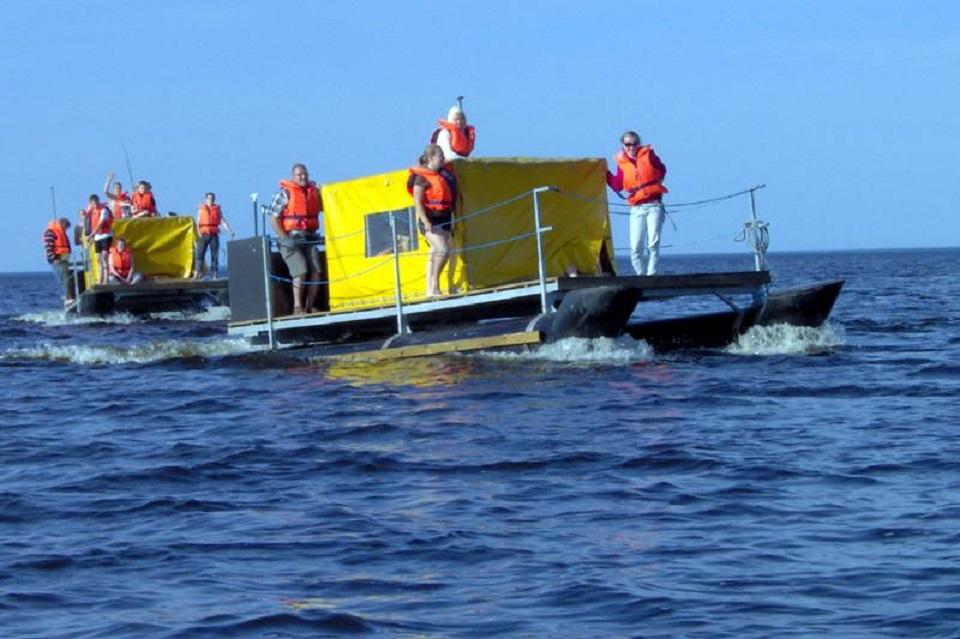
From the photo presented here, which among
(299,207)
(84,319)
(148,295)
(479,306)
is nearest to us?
(479,306)

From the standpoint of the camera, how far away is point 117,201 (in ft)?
111

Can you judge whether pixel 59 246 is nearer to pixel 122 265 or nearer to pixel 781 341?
pixel 122 265

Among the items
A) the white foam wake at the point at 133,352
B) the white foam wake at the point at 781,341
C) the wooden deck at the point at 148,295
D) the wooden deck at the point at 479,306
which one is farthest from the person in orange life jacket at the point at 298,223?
the wooden deck at the point at 148,295

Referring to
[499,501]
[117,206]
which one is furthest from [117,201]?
[499,501]

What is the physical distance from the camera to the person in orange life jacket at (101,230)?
3189 cm

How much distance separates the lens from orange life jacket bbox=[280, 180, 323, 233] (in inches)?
779

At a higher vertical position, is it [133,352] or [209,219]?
[209,219]

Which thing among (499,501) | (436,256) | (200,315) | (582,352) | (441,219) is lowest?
(499,501)

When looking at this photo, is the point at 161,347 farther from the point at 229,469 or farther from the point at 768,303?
the point at 229,469

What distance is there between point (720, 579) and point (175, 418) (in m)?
8.04

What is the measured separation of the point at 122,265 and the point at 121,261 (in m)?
0.08

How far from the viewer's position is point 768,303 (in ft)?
60.3

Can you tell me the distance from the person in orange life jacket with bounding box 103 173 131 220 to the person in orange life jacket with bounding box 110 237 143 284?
3.61 feet

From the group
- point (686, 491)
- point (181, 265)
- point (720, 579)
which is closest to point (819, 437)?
point (686, 491)
